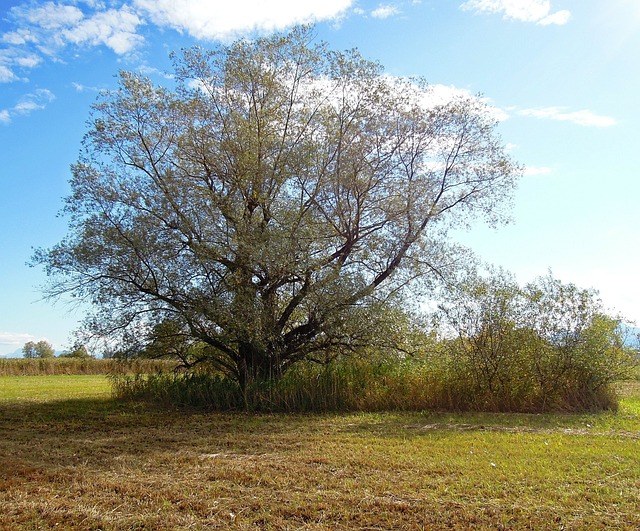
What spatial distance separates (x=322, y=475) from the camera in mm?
6711

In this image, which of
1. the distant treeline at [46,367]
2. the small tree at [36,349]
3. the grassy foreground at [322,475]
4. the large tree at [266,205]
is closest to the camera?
the grassy foreground at [322,475]

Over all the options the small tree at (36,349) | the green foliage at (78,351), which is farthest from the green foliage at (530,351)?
the small tree at (36,349)

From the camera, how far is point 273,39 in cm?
1479

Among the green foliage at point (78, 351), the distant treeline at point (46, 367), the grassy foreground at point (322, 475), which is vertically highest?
the green foliage at point (78, 351)

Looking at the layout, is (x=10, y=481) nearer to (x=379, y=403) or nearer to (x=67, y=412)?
(x=67, y=412)

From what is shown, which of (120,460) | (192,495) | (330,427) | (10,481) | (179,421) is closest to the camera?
(192,495)

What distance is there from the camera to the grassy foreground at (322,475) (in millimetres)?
5168

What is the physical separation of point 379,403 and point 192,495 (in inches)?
337

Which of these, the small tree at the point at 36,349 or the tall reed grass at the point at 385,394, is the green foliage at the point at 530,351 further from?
the small tree at the point at 36,349

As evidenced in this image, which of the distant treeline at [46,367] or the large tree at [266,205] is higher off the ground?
the large tree at [266,205]

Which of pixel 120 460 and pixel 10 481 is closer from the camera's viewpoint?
pixel 10 481

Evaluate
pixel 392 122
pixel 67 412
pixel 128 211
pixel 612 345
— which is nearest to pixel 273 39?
pixel 392 122

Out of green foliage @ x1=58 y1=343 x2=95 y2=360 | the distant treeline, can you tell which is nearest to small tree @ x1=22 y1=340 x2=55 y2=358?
the distant treeline

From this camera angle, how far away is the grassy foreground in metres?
5.17
